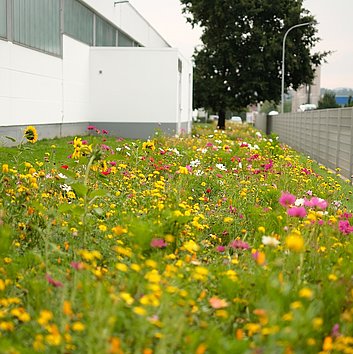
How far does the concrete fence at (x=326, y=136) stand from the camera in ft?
47.2

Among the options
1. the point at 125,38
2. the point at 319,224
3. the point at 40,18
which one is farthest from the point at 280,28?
the point at 319,224

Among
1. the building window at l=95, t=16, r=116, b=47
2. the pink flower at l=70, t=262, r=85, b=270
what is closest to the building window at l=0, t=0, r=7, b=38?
the building window at l=95, t=16, r=116, b=47

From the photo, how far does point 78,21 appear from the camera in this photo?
80.7 ft

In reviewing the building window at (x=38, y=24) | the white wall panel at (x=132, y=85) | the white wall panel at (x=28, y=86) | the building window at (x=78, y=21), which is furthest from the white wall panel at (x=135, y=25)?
the white wall panel at (x=28, y=86)

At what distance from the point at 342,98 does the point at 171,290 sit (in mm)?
110659

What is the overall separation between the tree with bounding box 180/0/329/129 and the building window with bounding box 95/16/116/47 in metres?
10.8

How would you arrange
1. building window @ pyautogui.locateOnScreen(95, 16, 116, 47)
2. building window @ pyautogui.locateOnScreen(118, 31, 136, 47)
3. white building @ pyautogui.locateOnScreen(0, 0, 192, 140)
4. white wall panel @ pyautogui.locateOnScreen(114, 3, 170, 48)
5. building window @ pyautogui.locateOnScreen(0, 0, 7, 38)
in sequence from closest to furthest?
building window @ pyautogui.locateOnScreen(0, 0, 7, 38)
white building @ pyautogui.locateOnScreen(0, 0, 192, 140)
building window @ pyautogui.locateOnScreen(95, 16, 116, 47)
white wall panel @ pyautogui.locateOnScreen(114, 3, 170, 48)
building window @ pyautogui.locateOnScreen(118, 31, 136, 47)

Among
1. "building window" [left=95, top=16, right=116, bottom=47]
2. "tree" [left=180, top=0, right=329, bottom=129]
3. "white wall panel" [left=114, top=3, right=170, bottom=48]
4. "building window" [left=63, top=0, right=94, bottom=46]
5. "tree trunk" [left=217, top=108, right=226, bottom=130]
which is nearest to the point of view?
"building window" [left=63, top=0, right=94, bottom=46]

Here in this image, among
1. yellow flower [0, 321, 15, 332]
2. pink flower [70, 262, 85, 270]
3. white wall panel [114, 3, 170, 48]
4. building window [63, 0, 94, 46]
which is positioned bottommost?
yellow flower [0, 321, 15, 332]

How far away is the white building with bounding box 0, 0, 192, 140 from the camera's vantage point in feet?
Result: 56.7

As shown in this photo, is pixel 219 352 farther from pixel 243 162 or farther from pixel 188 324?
pixel 243 162

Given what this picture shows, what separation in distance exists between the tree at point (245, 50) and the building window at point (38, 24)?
67.1ft

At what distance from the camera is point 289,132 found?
1145 inches

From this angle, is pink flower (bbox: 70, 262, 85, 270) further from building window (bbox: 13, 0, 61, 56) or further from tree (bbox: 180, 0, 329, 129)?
tree (bbox: 180, 0, 329, 129)
